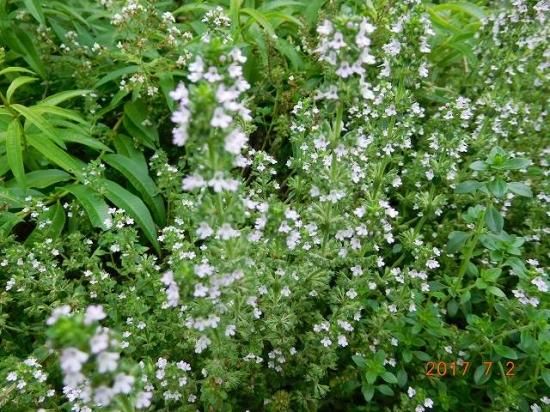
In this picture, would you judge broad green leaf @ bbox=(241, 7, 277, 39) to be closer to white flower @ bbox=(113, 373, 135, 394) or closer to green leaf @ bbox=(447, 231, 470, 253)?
green leaf @ bbox=(447, 231, 470, 253)

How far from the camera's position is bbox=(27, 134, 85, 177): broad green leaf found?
3.21 meters

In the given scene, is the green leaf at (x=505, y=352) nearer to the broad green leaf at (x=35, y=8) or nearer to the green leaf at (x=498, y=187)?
the green leaf at (x=498, y=187)

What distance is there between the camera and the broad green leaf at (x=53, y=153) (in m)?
3.21

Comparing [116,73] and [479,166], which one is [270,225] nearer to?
[479,166]

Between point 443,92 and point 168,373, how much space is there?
3234 millimetres

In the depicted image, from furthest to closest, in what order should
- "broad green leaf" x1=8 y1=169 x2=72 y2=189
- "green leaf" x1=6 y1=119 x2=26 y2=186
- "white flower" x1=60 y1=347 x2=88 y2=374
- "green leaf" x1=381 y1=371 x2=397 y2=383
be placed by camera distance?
"broad green leaf" x1=8 y1=169 x2=72 y2=189 < "green leaf" x1=6 y1=119 x2=26 y2=186 < "green leaf" x1=381 y1=371 x2=397 y2=383 < "white flower" x1=60 y1=347 x2=88 y2=374

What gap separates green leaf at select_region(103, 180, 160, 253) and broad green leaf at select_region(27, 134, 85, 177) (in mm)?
219

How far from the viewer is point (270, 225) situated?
2.27 meters

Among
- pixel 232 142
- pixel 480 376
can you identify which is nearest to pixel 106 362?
pixel 232 142

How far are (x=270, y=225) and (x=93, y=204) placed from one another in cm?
139

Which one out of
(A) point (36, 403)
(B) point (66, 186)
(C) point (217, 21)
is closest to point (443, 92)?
(C) point (217, 21)

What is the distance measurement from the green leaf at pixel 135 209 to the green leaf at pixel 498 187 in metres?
1.98

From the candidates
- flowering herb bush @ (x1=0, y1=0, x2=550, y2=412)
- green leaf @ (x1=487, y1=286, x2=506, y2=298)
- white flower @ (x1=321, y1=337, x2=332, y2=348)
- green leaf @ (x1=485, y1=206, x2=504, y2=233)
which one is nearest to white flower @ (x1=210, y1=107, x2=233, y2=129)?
flowering herb bush @ (x1=0, y1=0, x2=550, y2=412)

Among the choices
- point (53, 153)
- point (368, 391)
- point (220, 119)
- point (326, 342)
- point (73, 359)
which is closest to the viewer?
point (73, 359)
